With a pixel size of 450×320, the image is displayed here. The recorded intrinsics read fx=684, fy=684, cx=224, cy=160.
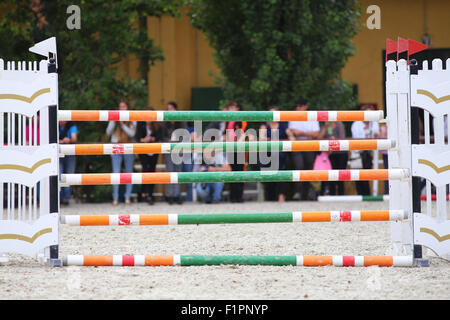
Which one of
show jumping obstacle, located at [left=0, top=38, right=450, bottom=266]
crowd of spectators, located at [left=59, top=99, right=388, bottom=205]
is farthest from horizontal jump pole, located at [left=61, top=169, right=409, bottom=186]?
crowd of spectators, located at [left=59, top=99, right=388, bottom=205]

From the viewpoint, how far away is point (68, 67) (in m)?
13.6

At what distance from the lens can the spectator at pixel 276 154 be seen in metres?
10.8

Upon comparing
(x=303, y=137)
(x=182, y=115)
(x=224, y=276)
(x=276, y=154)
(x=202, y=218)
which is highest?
(x=303, y=137)

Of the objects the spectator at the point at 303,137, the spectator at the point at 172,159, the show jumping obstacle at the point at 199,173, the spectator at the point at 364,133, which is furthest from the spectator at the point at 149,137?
the show jumping obstacle at the point at 199,173

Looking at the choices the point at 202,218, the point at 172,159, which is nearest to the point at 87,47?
the point at 172,159

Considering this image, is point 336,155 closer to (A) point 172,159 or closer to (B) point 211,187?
(B) point 211,187

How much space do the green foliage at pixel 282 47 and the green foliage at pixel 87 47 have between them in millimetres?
1674

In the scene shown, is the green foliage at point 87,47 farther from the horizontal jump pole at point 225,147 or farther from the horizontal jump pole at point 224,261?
the horizontal jump pole at point 224,261

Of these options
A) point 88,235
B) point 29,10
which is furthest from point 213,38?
point 88,235

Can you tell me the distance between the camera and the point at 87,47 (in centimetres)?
1350

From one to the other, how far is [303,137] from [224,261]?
7.14m

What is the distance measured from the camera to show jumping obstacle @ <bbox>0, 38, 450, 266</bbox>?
4.77 m

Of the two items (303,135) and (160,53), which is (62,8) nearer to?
(160,53)

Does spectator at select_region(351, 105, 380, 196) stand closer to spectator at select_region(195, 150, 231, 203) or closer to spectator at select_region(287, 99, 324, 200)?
spectator at select_region(287, 99, 324, 200)
